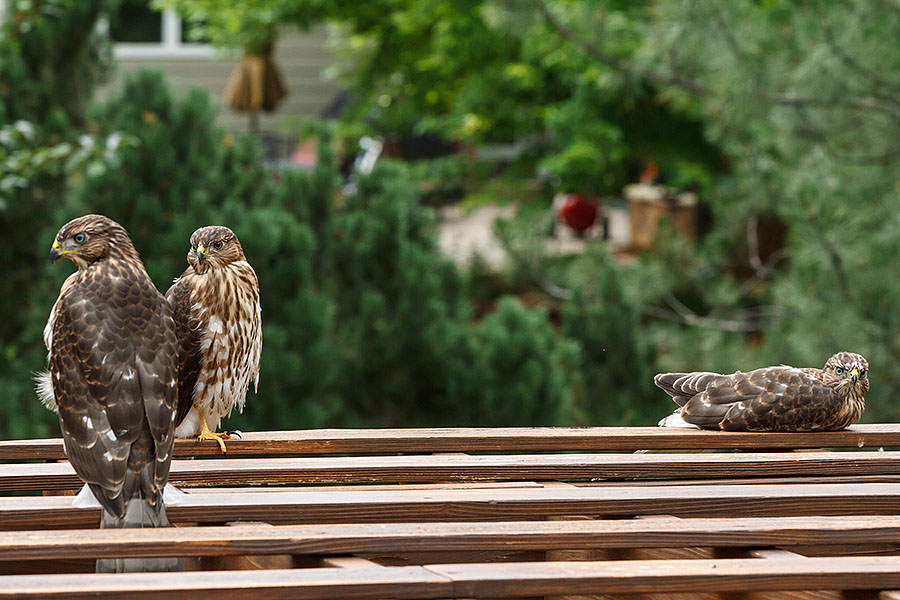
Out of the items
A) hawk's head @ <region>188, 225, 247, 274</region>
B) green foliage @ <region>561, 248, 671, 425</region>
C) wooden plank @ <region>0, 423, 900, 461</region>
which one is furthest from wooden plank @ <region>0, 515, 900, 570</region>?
green foliage @ <region>561, 248, 671, 425</region>

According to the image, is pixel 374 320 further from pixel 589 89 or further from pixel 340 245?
pixel 589 89

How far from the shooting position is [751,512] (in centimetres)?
228

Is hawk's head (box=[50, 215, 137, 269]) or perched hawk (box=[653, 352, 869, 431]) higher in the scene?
hawk's head (box=[50, 215, 137, 269])

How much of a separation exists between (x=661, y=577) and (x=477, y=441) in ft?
3.35

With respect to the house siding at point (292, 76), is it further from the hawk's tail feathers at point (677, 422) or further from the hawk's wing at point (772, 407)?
the hawk's wing at point (772, 407)

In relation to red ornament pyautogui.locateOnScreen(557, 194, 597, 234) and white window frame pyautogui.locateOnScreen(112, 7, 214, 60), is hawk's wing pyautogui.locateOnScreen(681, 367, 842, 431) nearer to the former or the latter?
red ornament pyautogui.locateOnScreen(557, 194, 597, 234)

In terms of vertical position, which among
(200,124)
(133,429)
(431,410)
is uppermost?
(200,124)

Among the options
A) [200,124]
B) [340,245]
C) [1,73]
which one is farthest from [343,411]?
[1,73]

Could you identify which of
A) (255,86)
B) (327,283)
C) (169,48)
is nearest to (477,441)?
(327,283)

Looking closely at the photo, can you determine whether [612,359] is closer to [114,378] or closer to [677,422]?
[677,422]

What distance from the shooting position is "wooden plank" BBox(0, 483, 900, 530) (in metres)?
2.12

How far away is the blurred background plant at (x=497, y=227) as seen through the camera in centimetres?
564

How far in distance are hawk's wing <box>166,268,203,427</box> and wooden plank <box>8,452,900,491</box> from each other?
240 millimetres

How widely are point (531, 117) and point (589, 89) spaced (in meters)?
0.87
